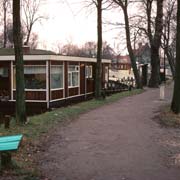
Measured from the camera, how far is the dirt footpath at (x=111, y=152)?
26.0 ft

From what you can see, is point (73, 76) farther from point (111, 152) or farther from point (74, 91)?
point (111, 152)

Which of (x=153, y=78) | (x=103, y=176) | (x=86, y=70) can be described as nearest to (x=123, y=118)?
(x=103, y=176)

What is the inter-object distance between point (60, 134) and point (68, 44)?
97229mm

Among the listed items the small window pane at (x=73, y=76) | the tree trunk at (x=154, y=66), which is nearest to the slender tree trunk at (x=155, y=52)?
the tree trunk at (x=154, y=66)

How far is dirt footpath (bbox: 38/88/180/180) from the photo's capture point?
7.92m

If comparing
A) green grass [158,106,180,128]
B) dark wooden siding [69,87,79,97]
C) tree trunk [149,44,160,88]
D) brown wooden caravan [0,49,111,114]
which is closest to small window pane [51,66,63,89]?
brown wooden caravan [0,49,111,114]

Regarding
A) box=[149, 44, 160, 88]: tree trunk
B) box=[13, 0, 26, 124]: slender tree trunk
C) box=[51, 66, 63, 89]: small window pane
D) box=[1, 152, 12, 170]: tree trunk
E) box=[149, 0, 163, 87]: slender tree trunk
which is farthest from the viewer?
box=[149, 44, 160, 88]: tree trunk

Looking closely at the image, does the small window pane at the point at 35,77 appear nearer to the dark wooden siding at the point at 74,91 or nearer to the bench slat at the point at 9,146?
the dark wooden siding at the point at 74,91

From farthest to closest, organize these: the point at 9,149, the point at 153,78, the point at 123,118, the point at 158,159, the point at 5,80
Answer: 1. the point at 153,78
2. the point at 5,80
3. the point at 123,118
4. the point at 158,159
5. the point at 9,149

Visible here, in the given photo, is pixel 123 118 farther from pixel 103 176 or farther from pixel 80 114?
pixel 103 176

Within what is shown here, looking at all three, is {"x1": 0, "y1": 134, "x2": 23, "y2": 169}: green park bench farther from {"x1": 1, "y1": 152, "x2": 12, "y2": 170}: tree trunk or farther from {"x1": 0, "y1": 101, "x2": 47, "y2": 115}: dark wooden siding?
{"x1": 0, "y1": 101, "x2": 47, "y2": 115}: dark wooden siding

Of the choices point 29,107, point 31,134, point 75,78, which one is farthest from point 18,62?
point 75,78

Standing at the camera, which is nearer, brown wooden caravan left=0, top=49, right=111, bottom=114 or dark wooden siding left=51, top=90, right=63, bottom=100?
brown wooden caravan left=0, top=49, right=111, bottom=114

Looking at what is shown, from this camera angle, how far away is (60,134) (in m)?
12.5
